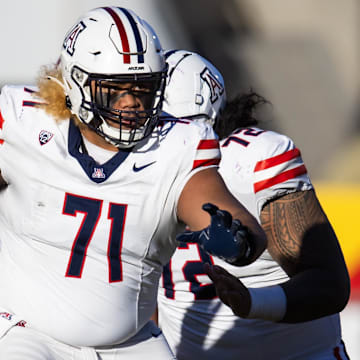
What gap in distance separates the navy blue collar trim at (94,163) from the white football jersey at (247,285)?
19.5 inches

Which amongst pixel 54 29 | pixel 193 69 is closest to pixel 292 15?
pixel 54 29

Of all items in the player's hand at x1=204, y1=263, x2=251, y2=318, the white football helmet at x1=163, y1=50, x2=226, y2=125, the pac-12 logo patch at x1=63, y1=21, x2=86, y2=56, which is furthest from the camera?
the white football helmet at x1=163, y1=50, x2=226, y2=125

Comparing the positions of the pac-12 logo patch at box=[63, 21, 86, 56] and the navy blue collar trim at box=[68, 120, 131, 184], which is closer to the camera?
the navy blue collar trim at box=[68, 120, 131, 184]

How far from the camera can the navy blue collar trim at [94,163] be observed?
2477 mm

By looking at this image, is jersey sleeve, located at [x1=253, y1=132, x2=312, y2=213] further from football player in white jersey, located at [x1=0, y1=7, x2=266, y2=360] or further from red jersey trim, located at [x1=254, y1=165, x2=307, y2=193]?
football player in white jersey, located at [x1=0, y1=7, x2=266, y2=360]

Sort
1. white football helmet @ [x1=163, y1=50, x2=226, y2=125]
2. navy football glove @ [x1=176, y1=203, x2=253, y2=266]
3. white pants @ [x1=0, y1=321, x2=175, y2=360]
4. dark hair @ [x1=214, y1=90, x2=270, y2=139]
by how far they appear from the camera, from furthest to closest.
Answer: dark hair @ [x1=214, y1=90, x2=270, y2=139], white football helmet @ [x1=163, y1=50, x2=226, y2=125], white pants @ [x1=0, y1=321, x2=175, y2=360], navy football glove @ [x1=176, y1=203, x2=253, y2=266]

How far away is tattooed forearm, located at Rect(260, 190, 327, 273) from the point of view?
9.09ft

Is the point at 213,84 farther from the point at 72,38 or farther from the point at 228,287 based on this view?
the point at 228,287

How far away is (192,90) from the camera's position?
10.7 ft

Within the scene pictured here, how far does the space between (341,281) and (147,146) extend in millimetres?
777

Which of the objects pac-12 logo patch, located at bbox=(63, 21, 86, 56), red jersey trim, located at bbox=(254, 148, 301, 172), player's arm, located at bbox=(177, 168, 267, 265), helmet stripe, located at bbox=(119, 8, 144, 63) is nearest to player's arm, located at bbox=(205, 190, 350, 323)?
red jersey trim, located at bbox=(254, 148, 301, 172)

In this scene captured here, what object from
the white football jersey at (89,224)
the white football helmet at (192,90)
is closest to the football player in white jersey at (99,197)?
the white football jersey at (89,224)

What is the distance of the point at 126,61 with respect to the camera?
2500mm

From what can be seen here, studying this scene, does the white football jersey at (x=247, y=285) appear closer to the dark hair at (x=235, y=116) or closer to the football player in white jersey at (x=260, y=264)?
the football player in white jersey at (x=260, y=264)
